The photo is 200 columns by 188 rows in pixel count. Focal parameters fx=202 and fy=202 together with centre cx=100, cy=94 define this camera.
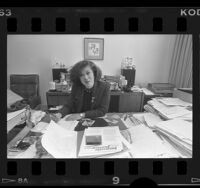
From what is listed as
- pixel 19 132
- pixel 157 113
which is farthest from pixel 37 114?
pixel 157 113

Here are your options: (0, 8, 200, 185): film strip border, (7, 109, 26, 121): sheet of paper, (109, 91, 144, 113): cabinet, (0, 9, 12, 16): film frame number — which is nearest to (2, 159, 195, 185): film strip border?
(0, 8, 200, 185): film strip border

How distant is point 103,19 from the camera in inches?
18.9

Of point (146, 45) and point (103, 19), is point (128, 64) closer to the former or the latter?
point (146, 45)

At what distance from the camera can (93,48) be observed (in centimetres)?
55

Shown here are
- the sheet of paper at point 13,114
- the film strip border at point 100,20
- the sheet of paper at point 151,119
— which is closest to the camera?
the film strip border at point 100,20

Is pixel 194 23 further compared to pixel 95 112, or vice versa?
pixel 95 112

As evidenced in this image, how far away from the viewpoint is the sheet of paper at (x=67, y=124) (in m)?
0.65

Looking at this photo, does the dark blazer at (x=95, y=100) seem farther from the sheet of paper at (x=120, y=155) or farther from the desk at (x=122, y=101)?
the sheet of paper at (x=120, y=155)

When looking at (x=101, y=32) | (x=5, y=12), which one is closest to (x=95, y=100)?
(x=101, y=32)

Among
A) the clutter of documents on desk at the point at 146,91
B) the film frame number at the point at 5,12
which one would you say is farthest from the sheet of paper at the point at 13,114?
the clutter of documents on desk at the point at 146,91

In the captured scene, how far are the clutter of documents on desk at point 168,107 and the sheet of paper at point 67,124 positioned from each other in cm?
27

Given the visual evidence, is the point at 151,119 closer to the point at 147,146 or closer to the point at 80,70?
the point at 147,146

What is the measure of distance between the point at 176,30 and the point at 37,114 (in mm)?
496

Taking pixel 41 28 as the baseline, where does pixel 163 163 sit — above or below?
below
